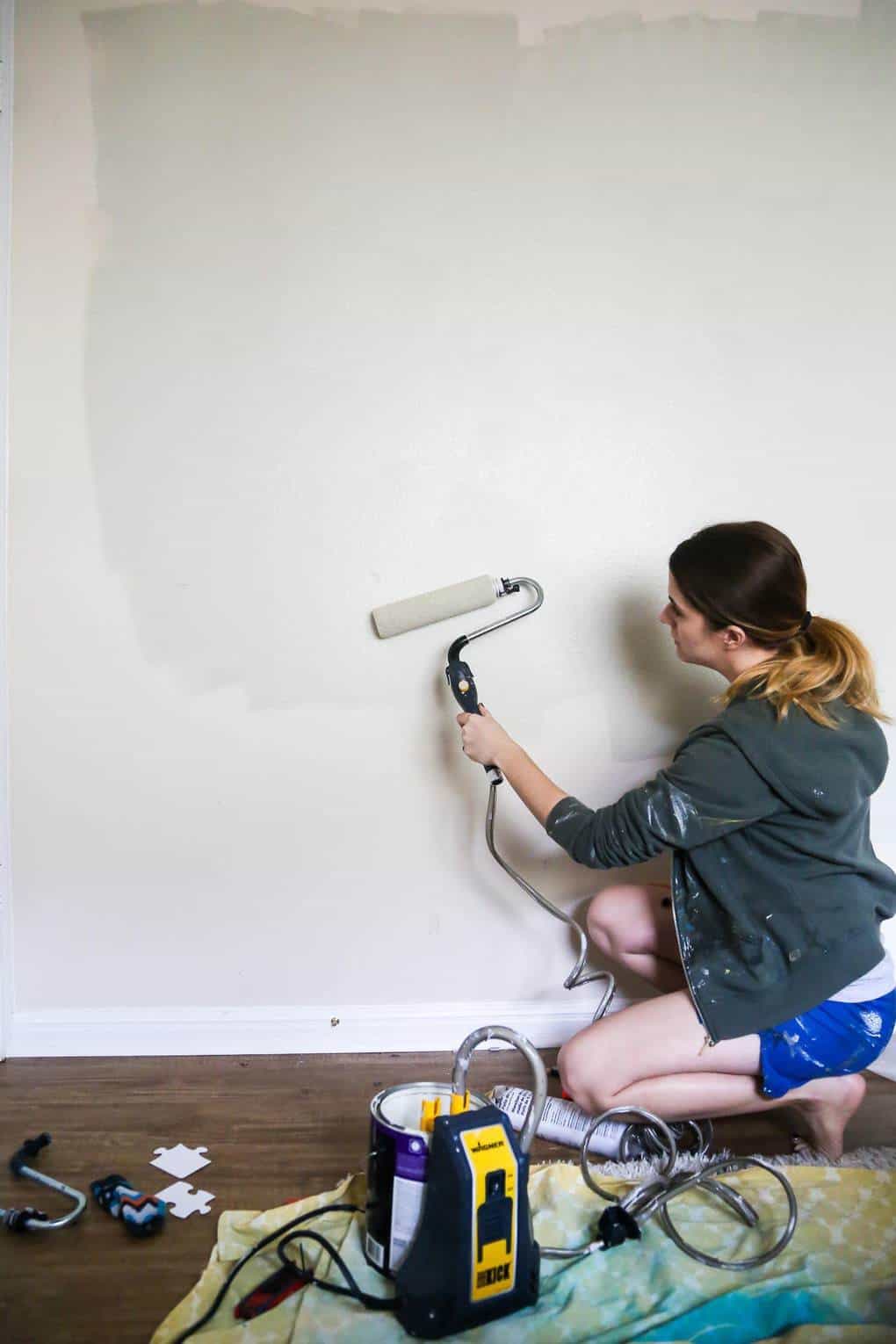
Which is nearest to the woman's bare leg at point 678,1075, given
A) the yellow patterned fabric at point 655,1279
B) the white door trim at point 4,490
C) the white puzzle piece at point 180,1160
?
the yellow patterned fabric at point 655,1279

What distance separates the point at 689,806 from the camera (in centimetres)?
143

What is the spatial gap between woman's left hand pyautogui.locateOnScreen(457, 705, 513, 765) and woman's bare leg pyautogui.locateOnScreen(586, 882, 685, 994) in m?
0.43

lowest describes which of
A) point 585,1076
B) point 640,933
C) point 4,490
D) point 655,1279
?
point 655,1279

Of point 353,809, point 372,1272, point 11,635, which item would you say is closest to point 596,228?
point 353,809

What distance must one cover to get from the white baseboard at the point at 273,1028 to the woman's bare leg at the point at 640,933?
0.23 m

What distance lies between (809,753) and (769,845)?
0.16m

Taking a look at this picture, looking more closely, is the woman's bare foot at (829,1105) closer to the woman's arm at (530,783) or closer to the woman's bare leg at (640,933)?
the woman's bare leg at (640,933)

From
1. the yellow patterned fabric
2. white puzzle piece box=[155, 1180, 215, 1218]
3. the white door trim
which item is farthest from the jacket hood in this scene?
the white door trim

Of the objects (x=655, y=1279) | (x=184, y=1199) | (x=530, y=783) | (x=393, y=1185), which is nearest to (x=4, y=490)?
(x=530, y=783)

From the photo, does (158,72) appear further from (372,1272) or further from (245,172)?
(372,1272)

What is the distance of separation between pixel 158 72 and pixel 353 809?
144cm

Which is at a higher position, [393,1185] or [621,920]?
[621,920]

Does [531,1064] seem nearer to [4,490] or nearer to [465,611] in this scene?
[465,611]

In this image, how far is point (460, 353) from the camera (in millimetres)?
1853
